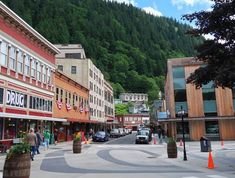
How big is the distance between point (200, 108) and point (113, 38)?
12778cm

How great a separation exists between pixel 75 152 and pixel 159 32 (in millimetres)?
178436

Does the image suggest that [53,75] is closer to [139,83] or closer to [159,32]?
[139,83]

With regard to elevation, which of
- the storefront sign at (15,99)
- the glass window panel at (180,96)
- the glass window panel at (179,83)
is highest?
the glass window panel at (179,83)

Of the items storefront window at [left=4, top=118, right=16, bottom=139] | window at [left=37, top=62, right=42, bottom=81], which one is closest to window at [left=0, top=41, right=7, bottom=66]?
storefront window at [left=4, top=118, right=16, bottom=139]

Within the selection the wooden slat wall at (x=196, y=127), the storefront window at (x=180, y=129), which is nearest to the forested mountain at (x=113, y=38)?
the storefront window at (x=180, y=129)

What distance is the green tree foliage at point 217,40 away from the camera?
17766mm

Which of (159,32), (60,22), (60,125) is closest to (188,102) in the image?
(60,125)

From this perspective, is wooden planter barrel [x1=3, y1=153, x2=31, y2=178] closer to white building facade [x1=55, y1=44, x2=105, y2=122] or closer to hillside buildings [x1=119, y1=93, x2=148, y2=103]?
white building facade [x1=55, y1=44, x2=105, y2=122]

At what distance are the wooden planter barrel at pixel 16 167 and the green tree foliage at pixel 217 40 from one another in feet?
34.2

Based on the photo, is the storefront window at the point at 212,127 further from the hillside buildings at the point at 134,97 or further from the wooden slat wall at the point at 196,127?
the hillside buildings at the point at 134,97

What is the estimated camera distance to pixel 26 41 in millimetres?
35094

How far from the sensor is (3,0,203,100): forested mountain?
14025 centimetres

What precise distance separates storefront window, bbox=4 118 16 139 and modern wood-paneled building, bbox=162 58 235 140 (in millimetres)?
21027

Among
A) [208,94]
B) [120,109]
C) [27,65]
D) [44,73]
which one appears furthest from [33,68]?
[120,109]
